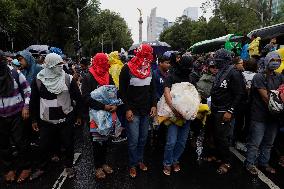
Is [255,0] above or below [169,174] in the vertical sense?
above

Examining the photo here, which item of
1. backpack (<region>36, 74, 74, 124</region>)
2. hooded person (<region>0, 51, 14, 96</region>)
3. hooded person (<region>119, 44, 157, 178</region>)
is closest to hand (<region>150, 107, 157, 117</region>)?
hooded person (<region>119, 44, 157, 178</region>)

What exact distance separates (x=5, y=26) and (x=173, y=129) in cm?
2882

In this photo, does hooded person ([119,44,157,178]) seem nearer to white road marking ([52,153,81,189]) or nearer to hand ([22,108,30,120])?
white road marking ([52,153,81,189])

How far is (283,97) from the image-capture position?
526 cm

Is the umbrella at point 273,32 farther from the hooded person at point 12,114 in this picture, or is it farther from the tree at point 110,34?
the tree at point 110,34

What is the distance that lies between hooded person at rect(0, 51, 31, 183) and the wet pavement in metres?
0.39

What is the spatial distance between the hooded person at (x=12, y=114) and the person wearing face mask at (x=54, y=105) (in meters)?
0.28

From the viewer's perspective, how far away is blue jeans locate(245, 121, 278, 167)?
18.9ft

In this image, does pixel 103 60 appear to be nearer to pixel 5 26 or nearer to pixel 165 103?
pixel 165 103

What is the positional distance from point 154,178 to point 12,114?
247 centimetres

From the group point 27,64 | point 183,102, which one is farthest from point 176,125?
point 27,64

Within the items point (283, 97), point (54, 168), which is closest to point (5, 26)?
point (54, 168)

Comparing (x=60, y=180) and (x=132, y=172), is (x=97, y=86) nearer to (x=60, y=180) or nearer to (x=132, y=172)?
(x=132, y=172)

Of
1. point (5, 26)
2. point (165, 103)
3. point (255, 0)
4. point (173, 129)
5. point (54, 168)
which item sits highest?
point (255, 0)
